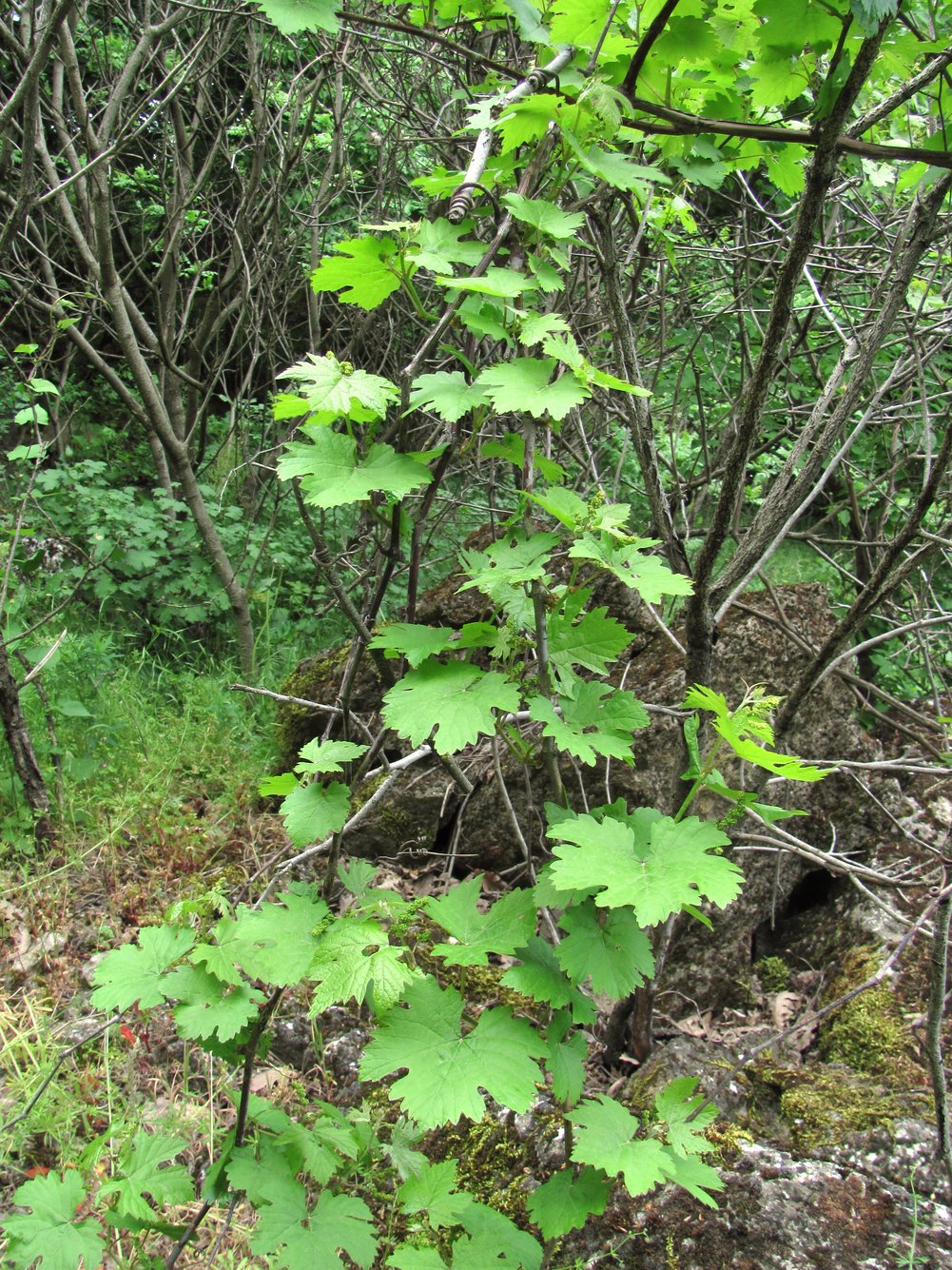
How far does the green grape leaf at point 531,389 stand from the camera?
95 cm

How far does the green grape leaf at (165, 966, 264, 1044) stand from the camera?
116cm

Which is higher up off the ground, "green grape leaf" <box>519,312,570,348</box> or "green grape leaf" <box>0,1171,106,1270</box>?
"green grape leaf" <box>519,312,570,348</box>

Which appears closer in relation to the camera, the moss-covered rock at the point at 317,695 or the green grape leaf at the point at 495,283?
the green grape leaf at the point at 495,283

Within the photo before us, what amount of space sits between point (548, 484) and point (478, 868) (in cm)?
183

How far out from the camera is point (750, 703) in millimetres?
1051

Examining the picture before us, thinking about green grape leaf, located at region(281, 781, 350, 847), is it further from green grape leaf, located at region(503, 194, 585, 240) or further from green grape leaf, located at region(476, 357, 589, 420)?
green grape leaf, located at region(503, 194, 585, 240)

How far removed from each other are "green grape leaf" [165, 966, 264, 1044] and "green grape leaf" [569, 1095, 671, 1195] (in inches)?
19.9

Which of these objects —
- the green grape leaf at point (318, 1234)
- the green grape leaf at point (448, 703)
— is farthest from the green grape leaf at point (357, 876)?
the green grape leaf at point (318, 1234)

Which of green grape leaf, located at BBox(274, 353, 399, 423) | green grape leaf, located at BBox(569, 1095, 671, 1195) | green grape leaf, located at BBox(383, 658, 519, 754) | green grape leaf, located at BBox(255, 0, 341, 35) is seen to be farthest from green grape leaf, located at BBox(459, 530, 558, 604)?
green grape leaf, located at BBox(569, 1095, 671, 1195)

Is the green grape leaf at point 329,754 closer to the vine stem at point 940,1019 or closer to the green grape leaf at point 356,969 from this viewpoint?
the green grape leaf at point 356,969

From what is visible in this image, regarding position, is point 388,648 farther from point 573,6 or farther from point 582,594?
point 573,6

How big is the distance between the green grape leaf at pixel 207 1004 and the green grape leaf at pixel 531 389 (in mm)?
935

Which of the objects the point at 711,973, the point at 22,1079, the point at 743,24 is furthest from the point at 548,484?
the point at 22,1079

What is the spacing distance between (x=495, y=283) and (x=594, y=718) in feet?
1.89
